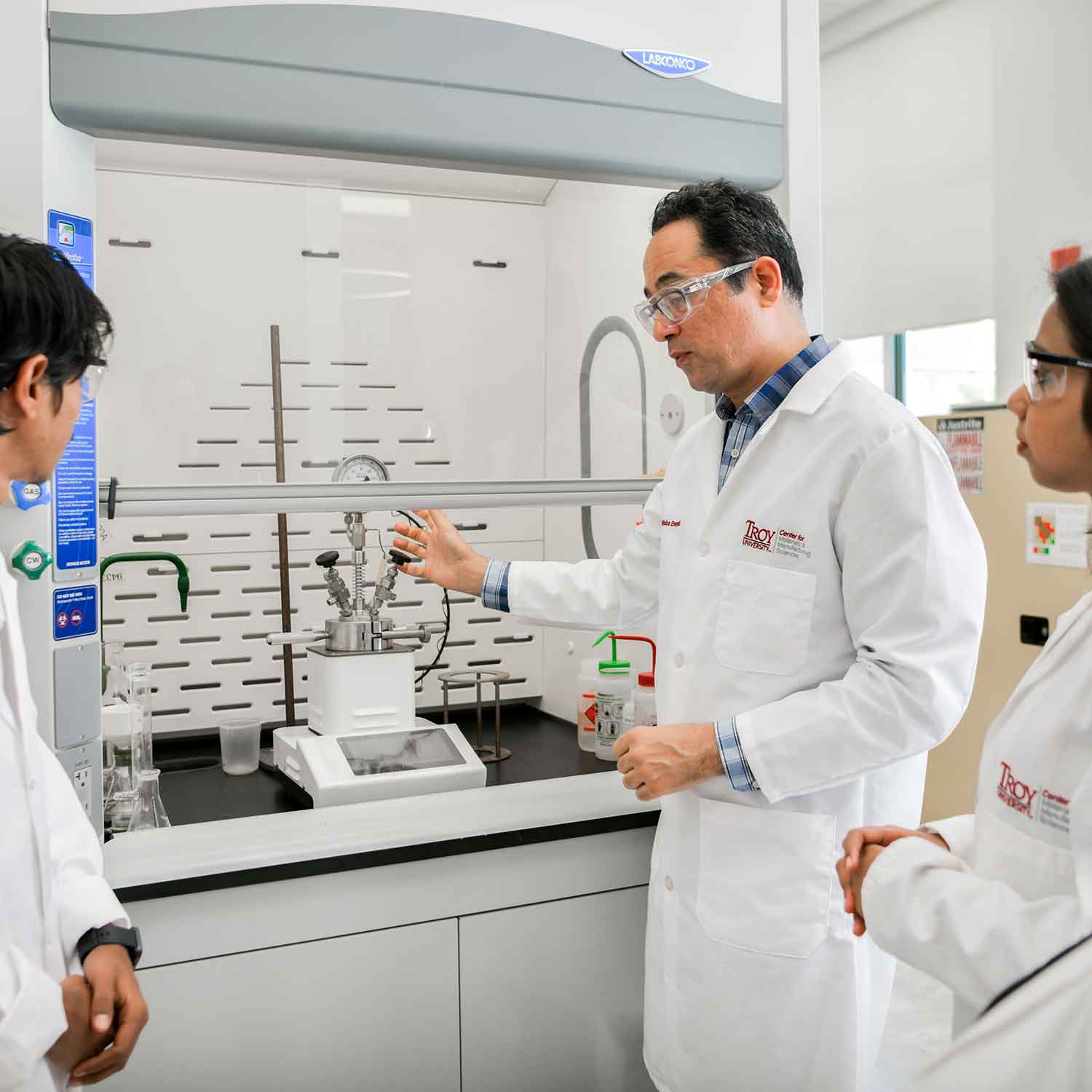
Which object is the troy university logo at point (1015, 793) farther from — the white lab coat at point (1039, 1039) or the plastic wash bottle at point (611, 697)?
the plastic wash bottle at point (611, 697)

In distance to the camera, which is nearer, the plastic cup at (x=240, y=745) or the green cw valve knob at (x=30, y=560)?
the green cw valve knob at (x=30, y=560)

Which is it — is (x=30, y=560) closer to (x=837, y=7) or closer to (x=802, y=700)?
(x=802, y=700)

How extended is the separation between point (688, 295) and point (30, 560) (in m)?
1.00

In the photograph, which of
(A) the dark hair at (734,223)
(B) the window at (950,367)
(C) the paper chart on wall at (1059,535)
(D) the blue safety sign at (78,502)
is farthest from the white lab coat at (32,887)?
(B) the window at (950,367)

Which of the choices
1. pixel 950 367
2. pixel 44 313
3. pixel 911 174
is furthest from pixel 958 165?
pixel 44 313

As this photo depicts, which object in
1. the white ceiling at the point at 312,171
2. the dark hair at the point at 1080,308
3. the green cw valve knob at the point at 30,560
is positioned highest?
the white ceiling at the point at 312,171

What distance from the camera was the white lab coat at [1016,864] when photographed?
2.88ft

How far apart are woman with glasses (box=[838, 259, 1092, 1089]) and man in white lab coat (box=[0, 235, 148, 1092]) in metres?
0.81

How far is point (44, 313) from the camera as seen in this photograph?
105 centimetres

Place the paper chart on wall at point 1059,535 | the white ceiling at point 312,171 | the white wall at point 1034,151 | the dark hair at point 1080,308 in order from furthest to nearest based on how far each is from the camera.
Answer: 1. the white wall at point 1034,151
2. the paper chart on wall at point 1059,535
3. the white ceiling at point 312,171
4. the dark hair at point 1080,308

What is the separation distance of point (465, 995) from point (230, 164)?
1.41 metres

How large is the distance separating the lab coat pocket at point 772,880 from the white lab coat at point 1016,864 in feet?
1.25

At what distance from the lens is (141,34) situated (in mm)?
1497

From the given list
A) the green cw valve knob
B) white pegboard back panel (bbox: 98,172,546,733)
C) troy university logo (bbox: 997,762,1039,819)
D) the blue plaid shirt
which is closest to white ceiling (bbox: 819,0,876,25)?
white pegboard back panel (bbox: 98,172,546,733)
